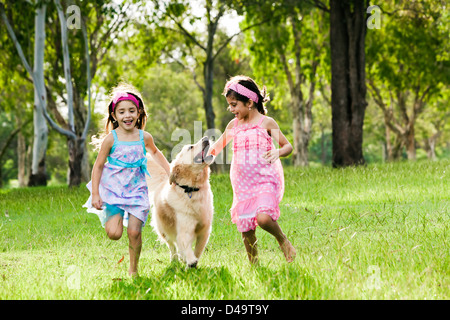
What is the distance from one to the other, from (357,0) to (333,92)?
3.02 metres

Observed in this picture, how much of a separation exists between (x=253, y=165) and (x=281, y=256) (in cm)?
112

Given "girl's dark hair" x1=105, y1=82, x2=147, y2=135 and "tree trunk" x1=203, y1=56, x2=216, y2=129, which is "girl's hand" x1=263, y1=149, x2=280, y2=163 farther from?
"tree trunk" x1=203, y1=56, x2=216, y2=129

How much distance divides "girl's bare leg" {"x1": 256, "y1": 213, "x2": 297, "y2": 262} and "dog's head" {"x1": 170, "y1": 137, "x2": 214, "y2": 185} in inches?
30.6

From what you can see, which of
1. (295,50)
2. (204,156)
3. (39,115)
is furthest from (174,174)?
(295,50)

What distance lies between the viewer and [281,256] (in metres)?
5.64

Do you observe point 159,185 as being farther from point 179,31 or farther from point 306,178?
point 179,31

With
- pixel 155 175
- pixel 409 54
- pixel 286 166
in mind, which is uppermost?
pixel 409 54

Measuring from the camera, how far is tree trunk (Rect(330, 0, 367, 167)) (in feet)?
54.0

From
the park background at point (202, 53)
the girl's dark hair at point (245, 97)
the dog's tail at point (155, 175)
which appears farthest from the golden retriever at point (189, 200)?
the park background at point (202, 53)

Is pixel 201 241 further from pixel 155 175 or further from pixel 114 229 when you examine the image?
pixel 155 175

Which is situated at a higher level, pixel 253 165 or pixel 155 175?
pixel 253 165

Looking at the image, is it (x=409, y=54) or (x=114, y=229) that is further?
(x=409, y=54)

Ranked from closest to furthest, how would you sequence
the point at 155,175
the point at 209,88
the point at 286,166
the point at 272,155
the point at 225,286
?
the point at 225,286
the point at 272,155
the point at 155,175
the point at 209,88
the point at 286,166

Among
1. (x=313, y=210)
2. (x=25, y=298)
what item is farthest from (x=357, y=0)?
(x=25, y=298)
